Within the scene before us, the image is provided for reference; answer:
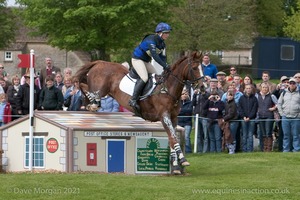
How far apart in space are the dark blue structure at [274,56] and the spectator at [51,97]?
112ft

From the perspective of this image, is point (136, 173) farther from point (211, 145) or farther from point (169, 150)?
point (211, 145)

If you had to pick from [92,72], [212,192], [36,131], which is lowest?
[212,192]

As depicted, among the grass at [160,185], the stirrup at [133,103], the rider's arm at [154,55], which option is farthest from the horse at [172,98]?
the grass at [160,185]

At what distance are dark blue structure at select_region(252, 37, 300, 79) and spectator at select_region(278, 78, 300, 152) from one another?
1304 inches

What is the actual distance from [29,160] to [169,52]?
40250 millimetres

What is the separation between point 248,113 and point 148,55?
5.28 metres

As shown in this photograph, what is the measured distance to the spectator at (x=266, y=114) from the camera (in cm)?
2058

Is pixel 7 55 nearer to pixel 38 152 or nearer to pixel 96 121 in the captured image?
pixel 96 121

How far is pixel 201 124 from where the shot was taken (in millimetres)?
21281

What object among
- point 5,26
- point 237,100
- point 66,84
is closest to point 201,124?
point 237,100

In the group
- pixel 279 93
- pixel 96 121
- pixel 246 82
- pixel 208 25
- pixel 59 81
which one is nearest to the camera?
pixel 96 121

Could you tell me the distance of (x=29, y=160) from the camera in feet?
53.3

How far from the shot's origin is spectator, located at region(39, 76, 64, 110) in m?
20.5

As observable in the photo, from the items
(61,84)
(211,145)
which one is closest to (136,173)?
(211,145)
